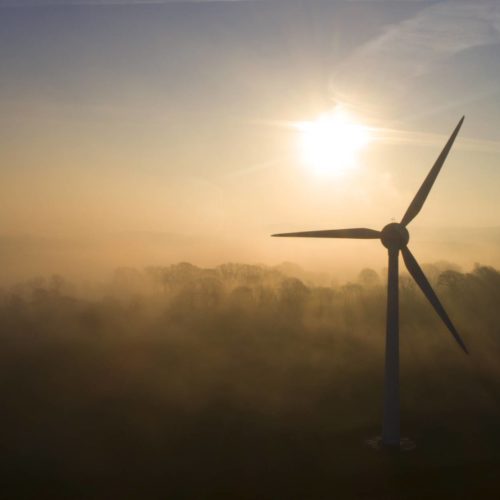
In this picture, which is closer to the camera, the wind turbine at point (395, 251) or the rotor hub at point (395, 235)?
the rotor hub at point (395, 235)

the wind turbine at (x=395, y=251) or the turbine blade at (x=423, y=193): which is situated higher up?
the turbine blade at (x=423, y=193)

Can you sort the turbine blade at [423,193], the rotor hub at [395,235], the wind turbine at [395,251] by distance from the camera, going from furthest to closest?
1. the turbine blade at [423,193]
2. the wind turbine at [395,251]
3. the rotor hub at [395,235]

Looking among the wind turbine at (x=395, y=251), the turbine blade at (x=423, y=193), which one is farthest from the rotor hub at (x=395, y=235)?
the turbine blade at (x=423, y=193)

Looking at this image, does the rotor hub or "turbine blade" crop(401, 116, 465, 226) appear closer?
the rotor hub

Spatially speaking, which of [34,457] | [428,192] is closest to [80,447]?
[34,457]

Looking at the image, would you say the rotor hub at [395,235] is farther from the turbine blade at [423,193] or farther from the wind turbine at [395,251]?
the turbine blade at [423,193]

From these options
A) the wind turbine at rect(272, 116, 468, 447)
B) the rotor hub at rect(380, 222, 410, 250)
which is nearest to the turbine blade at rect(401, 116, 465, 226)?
the wind turbine at rect(272, 116, 468, 447)

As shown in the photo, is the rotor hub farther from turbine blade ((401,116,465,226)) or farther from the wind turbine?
turbine blade ((401,116,465,226))

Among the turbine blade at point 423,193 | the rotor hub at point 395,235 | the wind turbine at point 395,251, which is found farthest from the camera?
the turbine blade at point 423,193
